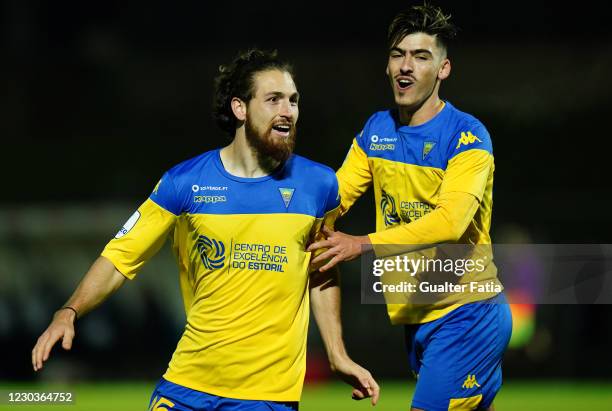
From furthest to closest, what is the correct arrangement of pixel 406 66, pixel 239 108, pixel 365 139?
pixel 365 139 < pixel 406 66 < pixel 239 108

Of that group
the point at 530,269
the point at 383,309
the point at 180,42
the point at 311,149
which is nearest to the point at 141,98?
the point at 180,42

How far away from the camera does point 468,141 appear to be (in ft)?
20.0

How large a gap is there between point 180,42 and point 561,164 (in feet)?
24.8

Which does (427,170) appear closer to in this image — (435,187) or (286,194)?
(435,187)

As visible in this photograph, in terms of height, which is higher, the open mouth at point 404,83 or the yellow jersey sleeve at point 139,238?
the open mouth at point 404,83

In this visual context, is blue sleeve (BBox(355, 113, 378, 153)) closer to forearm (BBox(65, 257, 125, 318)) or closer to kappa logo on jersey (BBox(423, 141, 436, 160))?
kappa logo on jersey (BBox(423, 141, 436, 160))

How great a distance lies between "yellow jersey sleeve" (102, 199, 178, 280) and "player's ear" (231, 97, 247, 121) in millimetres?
646

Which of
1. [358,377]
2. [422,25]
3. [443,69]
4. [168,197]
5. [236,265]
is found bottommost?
[358,377]

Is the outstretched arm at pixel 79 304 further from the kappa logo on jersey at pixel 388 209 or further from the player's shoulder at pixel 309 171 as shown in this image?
the kappa logo on jersey at pixel 388 209

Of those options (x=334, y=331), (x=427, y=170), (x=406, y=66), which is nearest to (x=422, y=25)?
(x=406, y=66)

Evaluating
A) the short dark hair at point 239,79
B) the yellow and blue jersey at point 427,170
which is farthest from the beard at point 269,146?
the yellow and blue jersey at point 427,170

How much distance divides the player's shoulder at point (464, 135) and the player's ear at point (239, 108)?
124 centimetres

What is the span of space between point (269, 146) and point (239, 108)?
13.3 inches

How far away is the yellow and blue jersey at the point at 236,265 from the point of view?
17.1 feet
